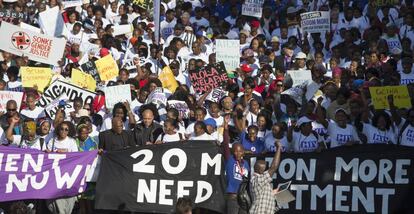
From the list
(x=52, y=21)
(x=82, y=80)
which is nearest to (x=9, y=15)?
(x=52, y=21)

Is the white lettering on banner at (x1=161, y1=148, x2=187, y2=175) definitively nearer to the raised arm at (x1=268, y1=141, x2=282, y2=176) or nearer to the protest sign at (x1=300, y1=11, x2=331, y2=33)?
the raised arm at (x1=268, y1=141, x2=282, y2=176)

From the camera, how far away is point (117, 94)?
62.4 ft

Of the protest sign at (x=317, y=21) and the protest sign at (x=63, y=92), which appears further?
the protest sign at (x=317, y=21)

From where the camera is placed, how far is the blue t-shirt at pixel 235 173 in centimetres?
1645

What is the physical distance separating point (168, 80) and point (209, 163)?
3.92 metres

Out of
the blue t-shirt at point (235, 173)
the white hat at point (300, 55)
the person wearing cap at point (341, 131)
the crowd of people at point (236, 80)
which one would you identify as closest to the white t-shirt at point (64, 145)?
the crowd of people at point (236, 80)

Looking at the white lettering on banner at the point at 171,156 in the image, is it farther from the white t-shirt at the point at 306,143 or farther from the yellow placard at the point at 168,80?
the yellow placard at the point at 168,80

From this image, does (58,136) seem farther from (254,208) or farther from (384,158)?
(384,158)

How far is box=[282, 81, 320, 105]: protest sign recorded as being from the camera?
60.7 feet

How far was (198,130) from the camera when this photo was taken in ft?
55.8

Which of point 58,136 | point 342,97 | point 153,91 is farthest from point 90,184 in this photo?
point 342,97

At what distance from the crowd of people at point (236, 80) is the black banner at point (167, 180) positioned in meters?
0.30

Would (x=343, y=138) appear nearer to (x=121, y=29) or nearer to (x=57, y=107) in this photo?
(x=57, y=107)

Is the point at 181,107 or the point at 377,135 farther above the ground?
the point at 181,107
